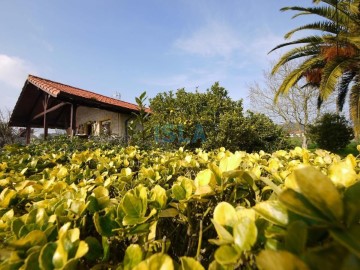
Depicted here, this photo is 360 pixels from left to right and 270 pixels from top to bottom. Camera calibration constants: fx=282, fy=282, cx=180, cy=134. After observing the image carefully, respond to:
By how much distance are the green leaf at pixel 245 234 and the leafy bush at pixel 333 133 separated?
2214cm

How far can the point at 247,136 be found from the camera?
41.9 feet

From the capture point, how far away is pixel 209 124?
13.1m

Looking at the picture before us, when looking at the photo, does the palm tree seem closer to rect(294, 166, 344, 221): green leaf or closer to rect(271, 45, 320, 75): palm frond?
rect(271, 45, 320, 75): palm frond

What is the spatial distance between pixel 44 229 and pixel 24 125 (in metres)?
23.3

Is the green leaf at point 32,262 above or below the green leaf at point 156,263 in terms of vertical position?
below

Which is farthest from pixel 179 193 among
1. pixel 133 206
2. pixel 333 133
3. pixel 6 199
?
pixel 333 133

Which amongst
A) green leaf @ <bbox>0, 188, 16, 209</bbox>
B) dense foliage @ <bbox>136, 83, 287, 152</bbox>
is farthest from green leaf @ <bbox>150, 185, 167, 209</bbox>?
dense foliage @ <bbox>136, 83, 287, 152</bbox>

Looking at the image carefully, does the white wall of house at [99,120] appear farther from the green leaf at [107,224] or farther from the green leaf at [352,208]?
the green leaf at [352,208]

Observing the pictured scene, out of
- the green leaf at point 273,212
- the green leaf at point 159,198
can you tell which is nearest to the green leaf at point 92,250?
the green leaf at point 159,198

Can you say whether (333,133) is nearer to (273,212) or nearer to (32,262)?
(273,212)

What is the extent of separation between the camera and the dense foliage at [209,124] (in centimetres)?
1237

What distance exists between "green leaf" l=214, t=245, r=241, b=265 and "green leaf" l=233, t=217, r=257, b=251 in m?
0.01

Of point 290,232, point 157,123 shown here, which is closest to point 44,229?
point 290,232

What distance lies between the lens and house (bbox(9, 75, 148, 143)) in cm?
1443
